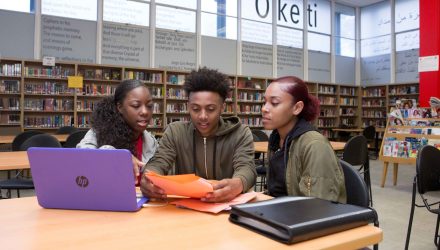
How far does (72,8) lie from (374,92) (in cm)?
866

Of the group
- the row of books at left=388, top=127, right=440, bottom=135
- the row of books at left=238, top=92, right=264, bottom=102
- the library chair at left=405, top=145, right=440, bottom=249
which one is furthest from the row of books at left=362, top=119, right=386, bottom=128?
the library chair at left=405, top=145, right=440, bottom=249

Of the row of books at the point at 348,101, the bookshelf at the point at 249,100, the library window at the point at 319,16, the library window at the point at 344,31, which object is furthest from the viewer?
the row of books at the point at 348,101

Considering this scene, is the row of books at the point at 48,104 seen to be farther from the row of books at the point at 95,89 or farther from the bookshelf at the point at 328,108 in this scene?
the bookshelf at the point at 328,108

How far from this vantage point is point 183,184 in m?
1.05

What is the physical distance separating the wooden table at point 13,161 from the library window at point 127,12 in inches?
197

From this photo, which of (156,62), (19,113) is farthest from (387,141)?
(19,113)

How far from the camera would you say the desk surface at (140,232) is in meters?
0.78

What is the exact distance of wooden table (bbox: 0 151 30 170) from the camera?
241 centimetres

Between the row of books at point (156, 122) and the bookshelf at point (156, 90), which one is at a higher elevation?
the bookshelf at point (156, 90)

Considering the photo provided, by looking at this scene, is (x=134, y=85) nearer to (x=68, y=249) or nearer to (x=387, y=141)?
(x=68, y=249)

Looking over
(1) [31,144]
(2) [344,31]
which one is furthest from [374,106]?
(1) [31,144]

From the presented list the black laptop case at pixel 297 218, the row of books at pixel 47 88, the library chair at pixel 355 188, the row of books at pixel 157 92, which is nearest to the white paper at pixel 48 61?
the row of books at pixel 47 88

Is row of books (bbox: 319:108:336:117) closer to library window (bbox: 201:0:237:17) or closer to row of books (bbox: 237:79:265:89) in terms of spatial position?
row of books (bbox: 237:79:265:89)

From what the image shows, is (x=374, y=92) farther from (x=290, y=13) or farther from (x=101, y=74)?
(x=101, y=74)
